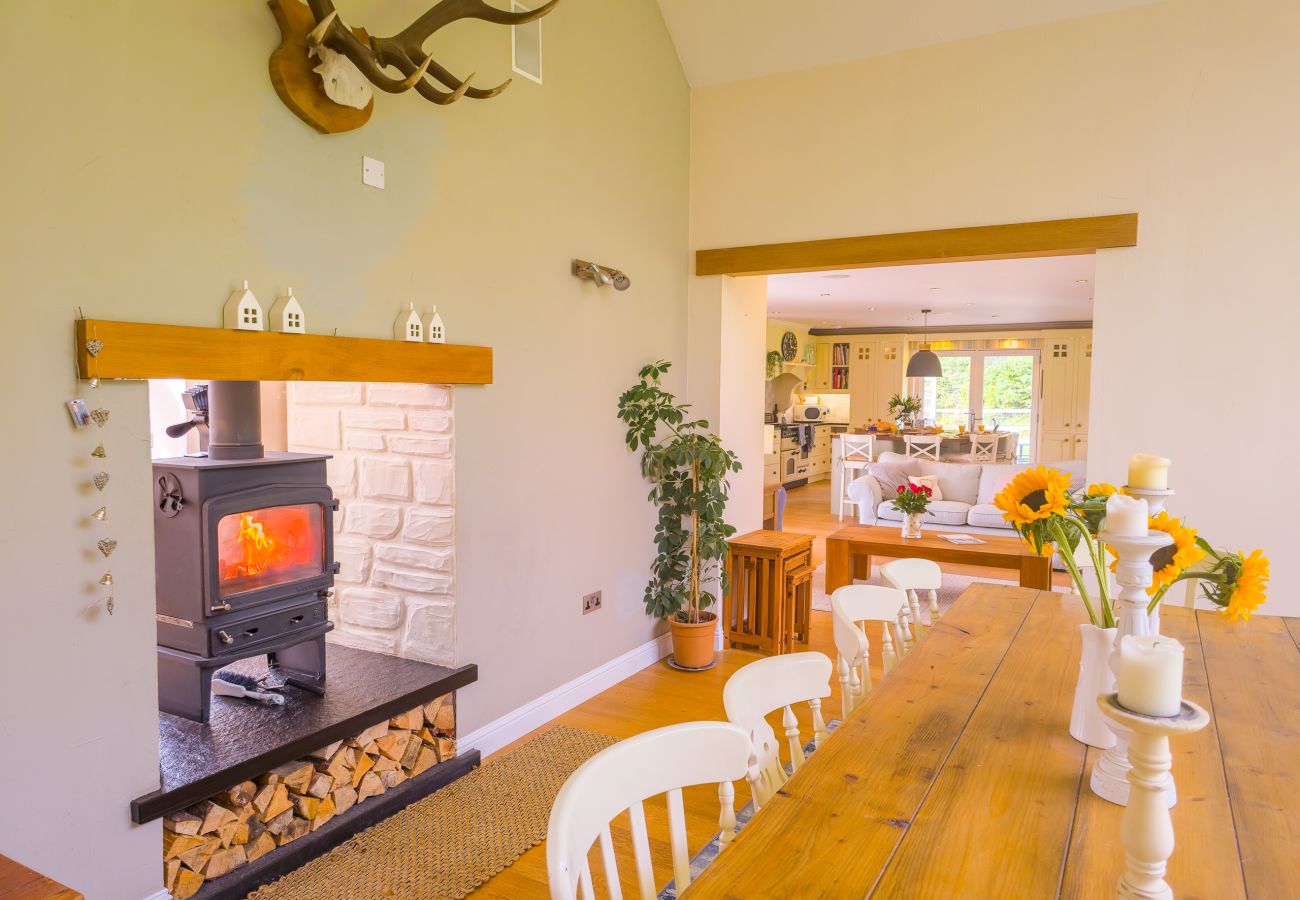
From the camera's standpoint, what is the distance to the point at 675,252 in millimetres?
4359

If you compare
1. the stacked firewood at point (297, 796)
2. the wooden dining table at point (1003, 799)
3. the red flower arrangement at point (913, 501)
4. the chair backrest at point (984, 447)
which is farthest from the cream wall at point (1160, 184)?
the chair backrest at point (984, 447)

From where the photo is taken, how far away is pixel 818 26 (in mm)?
3941

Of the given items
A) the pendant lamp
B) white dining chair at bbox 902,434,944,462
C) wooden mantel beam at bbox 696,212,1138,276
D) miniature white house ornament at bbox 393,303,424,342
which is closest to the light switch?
miniature white house ornament at bbox 393,303,424,342

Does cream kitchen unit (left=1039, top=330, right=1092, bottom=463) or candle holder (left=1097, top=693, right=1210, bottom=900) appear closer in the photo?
candle holder (left=1097, top=693, right=1210, bottom=900)

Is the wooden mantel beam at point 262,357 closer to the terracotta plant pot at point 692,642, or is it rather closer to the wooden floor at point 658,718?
the wooden floor at point 658,718

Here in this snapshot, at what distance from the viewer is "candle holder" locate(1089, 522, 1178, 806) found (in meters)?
1.34

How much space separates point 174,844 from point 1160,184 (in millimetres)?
4077

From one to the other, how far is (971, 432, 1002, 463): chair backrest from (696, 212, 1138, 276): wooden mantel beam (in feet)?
23.6

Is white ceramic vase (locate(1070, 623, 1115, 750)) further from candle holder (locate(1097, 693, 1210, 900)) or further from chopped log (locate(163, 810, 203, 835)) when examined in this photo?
chopped log (locate(163, 810, 203, 835))

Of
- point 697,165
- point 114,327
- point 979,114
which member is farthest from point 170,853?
point 979,114

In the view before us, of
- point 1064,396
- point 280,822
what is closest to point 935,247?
point 280,822

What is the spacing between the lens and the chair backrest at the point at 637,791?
3.88 feet

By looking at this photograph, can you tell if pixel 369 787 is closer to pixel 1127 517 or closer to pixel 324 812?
pixel 324 812

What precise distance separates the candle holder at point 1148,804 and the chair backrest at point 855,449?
Result: 27.9 feet
